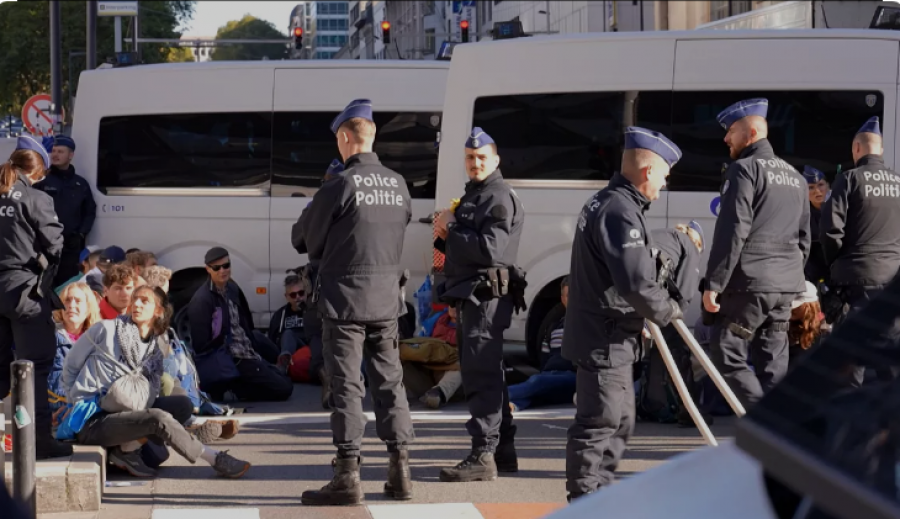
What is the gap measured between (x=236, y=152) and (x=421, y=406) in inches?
143

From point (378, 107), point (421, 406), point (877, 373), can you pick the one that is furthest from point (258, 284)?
point (877, 373)

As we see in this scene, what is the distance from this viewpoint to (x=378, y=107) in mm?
11109

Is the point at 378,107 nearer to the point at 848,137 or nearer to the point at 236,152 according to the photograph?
the point at 236,152

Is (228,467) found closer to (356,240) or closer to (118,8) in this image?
(356,240)

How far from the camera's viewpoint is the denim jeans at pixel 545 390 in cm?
876

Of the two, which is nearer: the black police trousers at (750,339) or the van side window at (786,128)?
the black police trousers at (750,339)

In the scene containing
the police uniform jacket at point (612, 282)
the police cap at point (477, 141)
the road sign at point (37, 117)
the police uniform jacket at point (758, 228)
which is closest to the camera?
the police uniform jacket at point (612, 282)

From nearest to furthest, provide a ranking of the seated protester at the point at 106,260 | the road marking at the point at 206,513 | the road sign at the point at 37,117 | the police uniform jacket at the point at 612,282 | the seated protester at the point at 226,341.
Result: the police uniform jacket at the point at 612,282, the road marking at the point at 206,513, the seated protester at the point at 226,341, the seated protester at the point at 106,260, the road sign at the point at 37,117

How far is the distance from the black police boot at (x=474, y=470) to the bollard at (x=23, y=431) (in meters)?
2.17

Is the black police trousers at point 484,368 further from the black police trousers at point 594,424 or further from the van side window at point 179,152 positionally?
the van side window at point 179,152

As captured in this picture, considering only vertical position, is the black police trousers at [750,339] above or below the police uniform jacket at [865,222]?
below

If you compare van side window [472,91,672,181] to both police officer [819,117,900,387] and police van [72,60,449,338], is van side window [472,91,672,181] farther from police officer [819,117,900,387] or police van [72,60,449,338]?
police officer [819,117,900,387]

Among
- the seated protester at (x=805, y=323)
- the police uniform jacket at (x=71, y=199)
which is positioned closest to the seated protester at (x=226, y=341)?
the police uniform jacket at (x=71, y=199)

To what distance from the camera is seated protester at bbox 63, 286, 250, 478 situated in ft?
20.8
